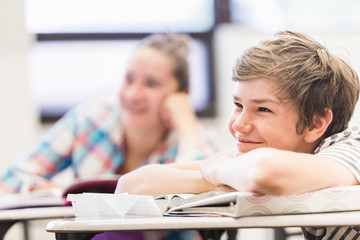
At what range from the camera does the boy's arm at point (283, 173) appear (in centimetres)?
85

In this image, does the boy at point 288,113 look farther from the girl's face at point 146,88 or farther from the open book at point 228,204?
the girl's face at point 146,88

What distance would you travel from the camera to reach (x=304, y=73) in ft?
3.59

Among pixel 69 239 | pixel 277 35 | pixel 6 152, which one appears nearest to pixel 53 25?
pixel 6 152

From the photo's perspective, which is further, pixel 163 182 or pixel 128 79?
pixel 128 79

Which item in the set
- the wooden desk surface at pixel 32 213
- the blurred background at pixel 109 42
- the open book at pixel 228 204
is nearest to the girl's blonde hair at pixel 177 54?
the blurred background at pixel 109 42

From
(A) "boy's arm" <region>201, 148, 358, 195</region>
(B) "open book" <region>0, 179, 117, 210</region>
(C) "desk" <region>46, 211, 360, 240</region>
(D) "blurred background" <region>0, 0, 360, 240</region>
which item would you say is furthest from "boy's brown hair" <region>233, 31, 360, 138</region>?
(D) "blurred background" <region>0, 0, 360, 240</region>

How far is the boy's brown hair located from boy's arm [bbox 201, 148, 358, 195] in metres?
0.17

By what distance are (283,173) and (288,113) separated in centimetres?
27

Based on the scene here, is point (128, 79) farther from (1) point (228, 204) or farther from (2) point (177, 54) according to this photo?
(1) point (228, 204)

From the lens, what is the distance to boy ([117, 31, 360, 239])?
3.48 feet

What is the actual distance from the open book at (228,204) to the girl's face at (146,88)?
1.41 meters

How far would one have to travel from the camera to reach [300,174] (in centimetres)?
88

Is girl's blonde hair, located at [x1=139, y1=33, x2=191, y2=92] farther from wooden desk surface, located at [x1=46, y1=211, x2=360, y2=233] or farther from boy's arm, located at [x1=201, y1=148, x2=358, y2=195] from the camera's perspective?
wooden desk surface, located at [x1=46, y1=211, x2=360, y2=233]

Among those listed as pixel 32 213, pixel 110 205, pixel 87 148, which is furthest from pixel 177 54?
pixel 110 205
